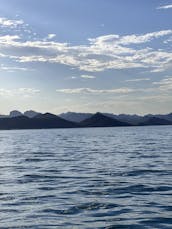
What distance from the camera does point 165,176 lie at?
33.5 metres

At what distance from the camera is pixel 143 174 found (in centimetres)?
3538

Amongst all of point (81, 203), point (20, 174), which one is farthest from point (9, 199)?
point (20, 174)

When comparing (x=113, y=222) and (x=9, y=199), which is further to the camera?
(x=9, y=199)

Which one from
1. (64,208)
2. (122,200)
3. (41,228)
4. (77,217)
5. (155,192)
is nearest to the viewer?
(41,228)

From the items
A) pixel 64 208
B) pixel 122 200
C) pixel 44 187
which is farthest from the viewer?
pixel 44 187

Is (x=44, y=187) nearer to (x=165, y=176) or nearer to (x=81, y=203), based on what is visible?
(x=81, y=203)

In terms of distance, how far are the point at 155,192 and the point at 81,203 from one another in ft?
18.0

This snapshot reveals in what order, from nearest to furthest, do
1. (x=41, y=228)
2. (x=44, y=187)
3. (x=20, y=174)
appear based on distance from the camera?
1. (x=41, y=228)
2. (x=44, y=187)
3. (x=20, y=174)

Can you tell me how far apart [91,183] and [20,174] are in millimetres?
8827

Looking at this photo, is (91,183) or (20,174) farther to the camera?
(20,174)

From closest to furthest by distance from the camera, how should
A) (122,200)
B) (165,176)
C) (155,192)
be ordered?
(122,200)
(155,192)
(165,176)

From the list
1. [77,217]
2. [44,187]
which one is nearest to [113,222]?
[77,217]

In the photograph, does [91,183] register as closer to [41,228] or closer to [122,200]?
[122,200]

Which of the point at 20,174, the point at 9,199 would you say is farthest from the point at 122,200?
the point at 20,174
